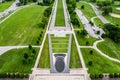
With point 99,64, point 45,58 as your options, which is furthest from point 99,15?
point 45,58

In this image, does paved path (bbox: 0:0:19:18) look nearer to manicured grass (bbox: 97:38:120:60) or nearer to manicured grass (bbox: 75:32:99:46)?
manicured grass (bbox: 75:32:99:46)

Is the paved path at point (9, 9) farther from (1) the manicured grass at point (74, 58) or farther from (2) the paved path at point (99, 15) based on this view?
(1) the manicured grass at point (74, 58)

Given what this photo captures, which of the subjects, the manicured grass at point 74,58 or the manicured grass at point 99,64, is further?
the manicured grass at point 74,58

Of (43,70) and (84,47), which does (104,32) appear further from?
(43,70)

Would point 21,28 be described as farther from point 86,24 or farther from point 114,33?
point 114,33

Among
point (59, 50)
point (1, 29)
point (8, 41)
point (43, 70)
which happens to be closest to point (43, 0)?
point (1, 29)

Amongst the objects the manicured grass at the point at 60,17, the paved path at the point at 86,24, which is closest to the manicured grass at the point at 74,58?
the paved path at the point at 86,24

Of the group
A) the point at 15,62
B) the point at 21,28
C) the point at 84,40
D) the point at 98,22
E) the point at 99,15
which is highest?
the point at 15,62
